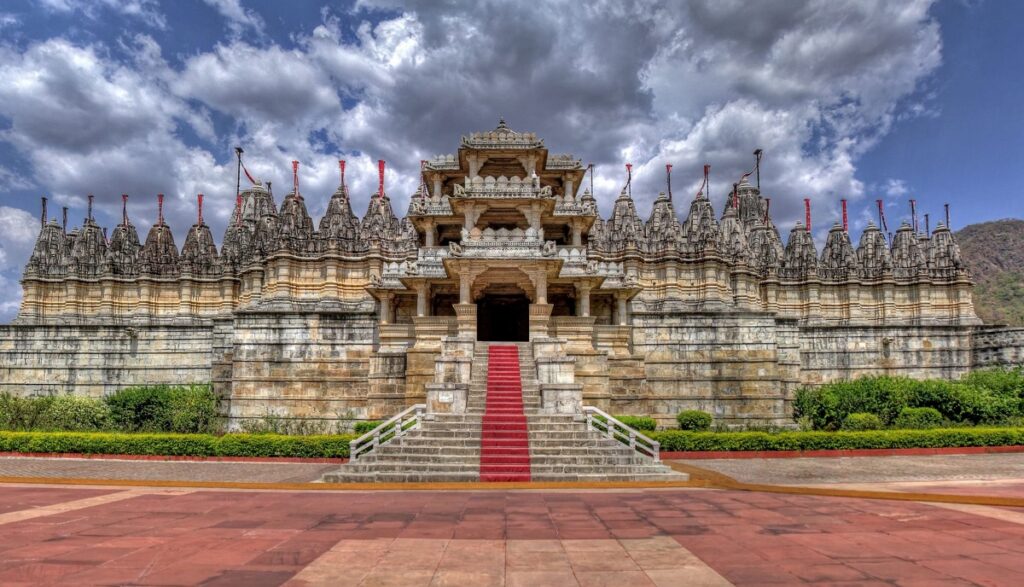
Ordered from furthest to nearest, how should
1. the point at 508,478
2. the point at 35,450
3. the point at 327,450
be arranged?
1. the point at 35,450
2. the point at 327,450
3. the point at 508,478

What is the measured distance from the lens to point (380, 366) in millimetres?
24156

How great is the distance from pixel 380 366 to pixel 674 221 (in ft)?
86.0

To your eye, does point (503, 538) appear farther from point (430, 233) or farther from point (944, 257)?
point (944, 257)

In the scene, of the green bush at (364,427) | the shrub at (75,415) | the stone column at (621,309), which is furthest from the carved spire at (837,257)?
the shrub at (75,415)

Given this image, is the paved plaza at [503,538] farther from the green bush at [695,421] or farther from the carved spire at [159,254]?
the carved spire at [159,254]

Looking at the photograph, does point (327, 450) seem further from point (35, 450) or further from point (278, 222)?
point (278, 222)

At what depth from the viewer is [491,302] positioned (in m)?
28.0

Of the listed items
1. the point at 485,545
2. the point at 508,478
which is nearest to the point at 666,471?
the point at 508,478

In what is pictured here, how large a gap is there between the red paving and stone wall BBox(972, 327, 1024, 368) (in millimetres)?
31361

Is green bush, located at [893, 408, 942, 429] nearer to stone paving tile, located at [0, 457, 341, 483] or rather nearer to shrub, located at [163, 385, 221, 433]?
stone paving tile, located at [0, 457, 341, 483]

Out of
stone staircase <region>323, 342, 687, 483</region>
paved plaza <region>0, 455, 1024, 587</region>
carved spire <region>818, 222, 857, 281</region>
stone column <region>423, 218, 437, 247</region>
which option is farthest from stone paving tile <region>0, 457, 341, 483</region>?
carved spire <region>818, 222, 857, 281</region>

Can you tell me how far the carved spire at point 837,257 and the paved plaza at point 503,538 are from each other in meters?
33.5

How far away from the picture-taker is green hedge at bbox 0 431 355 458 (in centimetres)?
1923

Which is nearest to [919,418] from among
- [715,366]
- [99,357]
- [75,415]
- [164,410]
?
[715,366]
